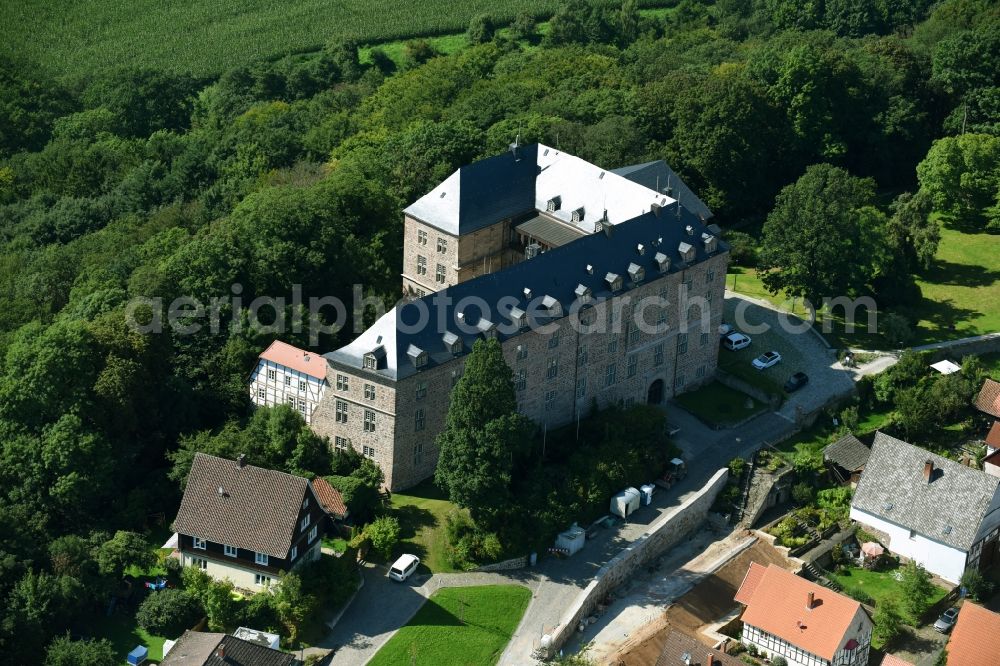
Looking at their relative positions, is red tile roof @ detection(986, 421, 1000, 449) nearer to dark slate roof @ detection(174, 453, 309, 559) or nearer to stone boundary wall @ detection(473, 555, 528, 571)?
stone boundary wall @ detection(473, 555, 528, 571)

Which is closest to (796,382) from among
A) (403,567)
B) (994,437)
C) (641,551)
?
(994,437)

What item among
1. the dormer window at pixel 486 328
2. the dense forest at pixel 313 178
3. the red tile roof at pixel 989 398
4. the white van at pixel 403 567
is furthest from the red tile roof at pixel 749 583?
the dense forest at pixel 313 178

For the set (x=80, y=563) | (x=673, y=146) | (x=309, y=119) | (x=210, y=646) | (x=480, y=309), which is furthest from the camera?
(x=309, y=119)

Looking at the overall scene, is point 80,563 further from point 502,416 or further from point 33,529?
point 502,416

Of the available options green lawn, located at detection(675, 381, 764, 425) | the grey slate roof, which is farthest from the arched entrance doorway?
the grey slate roof

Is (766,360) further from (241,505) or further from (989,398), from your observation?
(241,505)

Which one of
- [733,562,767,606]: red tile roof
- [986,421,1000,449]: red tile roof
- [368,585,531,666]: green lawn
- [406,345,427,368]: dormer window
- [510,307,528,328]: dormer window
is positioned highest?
[510,307,528,328]: dormer window

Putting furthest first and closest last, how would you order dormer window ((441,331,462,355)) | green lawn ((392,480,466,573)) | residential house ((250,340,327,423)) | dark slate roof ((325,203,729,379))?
residential house ((250,340,327,423)) < dormer window ((441,331,462,355)) < dark slate roof ((325,203,729,379)) < green lawn ((392,480,466,573))

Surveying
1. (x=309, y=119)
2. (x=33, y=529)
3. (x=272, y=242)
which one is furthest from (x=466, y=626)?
(x=309, y=119)
